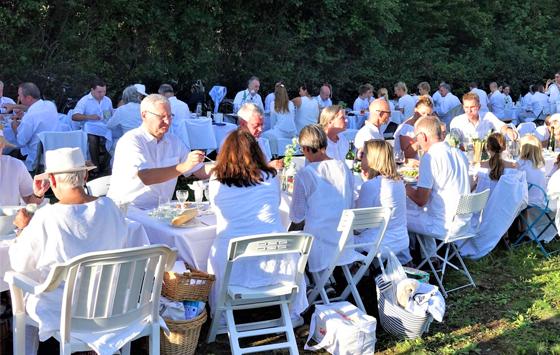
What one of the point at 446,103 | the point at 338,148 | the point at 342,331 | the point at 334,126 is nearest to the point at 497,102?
the point at 446,103

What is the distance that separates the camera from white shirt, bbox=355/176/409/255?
5.14 meters

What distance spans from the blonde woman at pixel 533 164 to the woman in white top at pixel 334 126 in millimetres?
1784

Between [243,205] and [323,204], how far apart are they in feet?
2.49

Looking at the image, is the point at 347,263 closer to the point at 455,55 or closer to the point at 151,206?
the point at 151,206

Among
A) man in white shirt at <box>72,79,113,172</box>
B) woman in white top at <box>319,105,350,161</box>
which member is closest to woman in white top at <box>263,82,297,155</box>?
man in white shirt at <box>72,79,113,172</box>

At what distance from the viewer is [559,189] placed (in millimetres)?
6555

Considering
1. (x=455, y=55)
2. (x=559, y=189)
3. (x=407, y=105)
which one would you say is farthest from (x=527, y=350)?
(x=455, y=55)

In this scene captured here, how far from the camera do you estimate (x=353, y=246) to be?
184 inches

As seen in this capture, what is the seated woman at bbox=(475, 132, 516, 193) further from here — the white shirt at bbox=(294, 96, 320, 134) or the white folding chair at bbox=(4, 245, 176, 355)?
the white shirt at bbox=(294, 96, 320, 134)

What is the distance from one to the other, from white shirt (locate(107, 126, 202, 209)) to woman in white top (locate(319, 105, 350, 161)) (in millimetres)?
1671

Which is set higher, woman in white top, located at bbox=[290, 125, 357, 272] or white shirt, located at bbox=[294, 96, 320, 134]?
woman in white top, located at bbox=[290, 125, 357, 272]

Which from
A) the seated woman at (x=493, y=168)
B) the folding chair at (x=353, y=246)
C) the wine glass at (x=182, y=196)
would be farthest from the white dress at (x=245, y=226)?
the seated woman at (x=493, y=168)

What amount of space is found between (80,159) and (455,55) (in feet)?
71.0

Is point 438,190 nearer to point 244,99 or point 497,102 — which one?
point 244,99
